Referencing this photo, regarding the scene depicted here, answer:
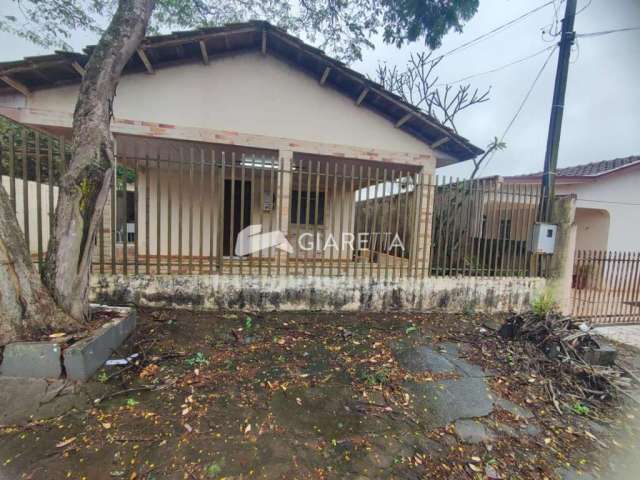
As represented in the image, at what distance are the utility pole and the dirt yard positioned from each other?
3230 mm

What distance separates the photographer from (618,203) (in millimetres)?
9281

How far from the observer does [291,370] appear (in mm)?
3158

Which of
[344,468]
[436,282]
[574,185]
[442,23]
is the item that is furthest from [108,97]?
[574,185]

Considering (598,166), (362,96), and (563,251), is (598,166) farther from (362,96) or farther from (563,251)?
(362,96)

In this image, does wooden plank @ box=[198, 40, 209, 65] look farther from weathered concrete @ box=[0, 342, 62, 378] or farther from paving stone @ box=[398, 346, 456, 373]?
paving stone @ box=[398, 346, 456, 373]

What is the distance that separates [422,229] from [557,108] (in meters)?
3.14

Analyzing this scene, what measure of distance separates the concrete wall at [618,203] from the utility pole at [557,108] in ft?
18.4

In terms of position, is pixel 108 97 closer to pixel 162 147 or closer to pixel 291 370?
pixel 162 147

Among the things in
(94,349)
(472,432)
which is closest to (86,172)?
(94,349)

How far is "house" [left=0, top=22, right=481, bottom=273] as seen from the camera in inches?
175

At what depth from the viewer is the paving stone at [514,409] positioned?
2783mm

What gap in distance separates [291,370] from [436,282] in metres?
3.28

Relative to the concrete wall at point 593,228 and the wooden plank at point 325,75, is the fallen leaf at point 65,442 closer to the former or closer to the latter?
the wooden plank at point 325,75

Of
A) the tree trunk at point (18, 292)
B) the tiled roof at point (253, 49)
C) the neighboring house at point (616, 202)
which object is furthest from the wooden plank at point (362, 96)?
the neighboring house at point (616, 202)
